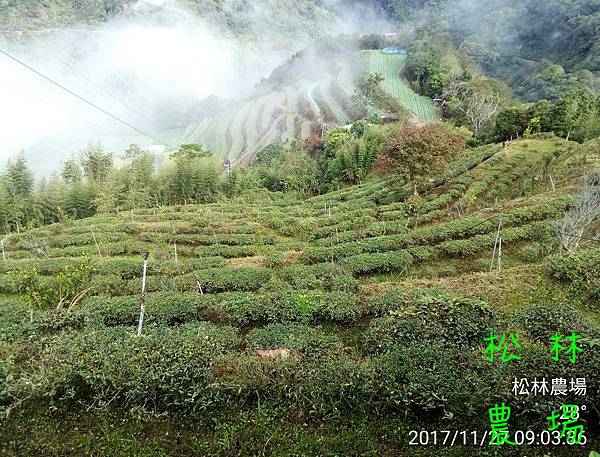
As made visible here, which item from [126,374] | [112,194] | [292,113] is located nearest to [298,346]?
[126,374]

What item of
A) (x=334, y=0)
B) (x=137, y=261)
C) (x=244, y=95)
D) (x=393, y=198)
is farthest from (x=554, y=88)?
(x=334, y=0)

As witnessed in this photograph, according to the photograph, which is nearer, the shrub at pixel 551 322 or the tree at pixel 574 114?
the shrub at pixel 551 322

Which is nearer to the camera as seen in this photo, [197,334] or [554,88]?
[197,334]

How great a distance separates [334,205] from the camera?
2875 centimetres

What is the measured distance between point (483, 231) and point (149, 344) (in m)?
14.9

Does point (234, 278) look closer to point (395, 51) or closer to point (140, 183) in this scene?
point (140, 183)

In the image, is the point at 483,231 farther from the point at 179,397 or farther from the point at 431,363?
the point at 179,397

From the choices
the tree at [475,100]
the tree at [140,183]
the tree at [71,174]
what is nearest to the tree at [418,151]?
the tree at [140,183]

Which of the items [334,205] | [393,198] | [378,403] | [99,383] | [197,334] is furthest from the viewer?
[334,205]

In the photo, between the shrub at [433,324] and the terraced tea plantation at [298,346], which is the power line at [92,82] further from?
the shrub at [433,324]

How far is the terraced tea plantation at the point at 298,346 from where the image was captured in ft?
21.3
